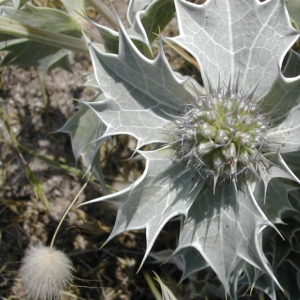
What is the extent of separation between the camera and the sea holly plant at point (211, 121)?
5.11 feet

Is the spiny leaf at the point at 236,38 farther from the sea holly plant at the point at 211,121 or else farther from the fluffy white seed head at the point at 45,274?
the fluffy white seed head at the point at 45,274

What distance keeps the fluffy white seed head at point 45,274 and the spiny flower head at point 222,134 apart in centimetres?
74

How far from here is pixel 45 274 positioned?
5.93 feet

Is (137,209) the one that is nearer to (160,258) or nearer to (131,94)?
(131,94)

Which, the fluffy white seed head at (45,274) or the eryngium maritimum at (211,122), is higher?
the eryngium maritimum at (211,122)

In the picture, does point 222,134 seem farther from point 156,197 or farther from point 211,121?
point 156,197

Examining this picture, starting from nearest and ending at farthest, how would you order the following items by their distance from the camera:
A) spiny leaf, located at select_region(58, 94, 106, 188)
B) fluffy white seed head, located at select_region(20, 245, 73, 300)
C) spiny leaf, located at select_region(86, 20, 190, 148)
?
spiny leaf, located at select_region(86, 20, 190, 148)
fluffy white seed head, located at select_region(20, 245, 73, 300)
spiny leaf, located at select_region(58, 94, 106, 188)

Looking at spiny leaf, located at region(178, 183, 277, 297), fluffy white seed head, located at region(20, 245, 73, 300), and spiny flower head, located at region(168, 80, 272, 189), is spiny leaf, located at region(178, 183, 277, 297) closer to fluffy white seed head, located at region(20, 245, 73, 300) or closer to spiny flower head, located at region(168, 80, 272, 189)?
spiny flower head, located at region(168, 80, 272, 189)

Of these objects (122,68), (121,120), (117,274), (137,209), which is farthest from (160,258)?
(122,68)

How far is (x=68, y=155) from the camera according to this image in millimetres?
2605

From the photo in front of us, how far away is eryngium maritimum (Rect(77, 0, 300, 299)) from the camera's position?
1560 mm

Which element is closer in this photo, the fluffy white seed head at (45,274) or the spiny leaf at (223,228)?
the spiny leaf at (223,228)

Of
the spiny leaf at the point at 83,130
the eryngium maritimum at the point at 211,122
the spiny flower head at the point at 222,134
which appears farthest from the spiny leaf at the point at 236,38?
the spiny leaf at the point at 83,130

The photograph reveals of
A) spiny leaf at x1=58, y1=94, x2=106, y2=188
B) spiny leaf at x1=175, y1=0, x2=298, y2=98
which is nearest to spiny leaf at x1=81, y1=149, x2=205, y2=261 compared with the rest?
spiny leaf at x1=175, y1=0, x2=298, y2=98
